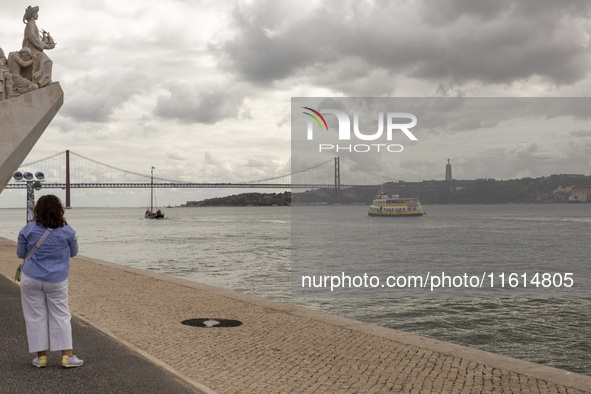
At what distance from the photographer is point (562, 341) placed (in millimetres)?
10727

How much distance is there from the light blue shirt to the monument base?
34.6 feet

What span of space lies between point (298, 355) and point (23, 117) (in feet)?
38.3

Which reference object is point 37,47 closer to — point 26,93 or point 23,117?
point 26,93

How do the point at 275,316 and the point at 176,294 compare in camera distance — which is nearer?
the point at 275,316

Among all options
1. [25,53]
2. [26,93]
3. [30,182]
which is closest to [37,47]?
[25,53]

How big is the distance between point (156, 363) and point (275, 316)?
3.16 m

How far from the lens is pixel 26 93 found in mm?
14594

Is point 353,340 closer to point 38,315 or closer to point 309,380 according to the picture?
point 309,380

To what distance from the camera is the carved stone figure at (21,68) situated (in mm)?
14680

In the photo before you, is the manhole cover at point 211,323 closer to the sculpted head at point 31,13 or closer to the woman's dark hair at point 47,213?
the woman's dark hair at point 47,213

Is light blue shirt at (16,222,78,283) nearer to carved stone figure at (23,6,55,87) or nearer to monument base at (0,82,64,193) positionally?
monument base at (0,82,64,193)

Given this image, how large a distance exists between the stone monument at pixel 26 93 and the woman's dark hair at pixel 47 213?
10.5 metres

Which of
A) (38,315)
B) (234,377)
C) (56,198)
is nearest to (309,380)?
(234,377)

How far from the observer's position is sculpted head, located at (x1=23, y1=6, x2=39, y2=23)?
1530 centimetres
